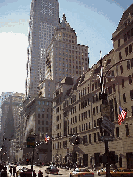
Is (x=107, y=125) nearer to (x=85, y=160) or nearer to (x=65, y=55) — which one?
(x=85, y=160)

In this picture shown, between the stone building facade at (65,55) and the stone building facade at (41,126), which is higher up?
the stone building facade at (65,55)

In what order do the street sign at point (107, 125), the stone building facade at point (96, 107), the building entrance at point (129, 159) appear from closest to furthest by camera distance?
the street sign at point (107, 125) < the building entrance at point (129, 159) < the stone building facade at point (96, 107)

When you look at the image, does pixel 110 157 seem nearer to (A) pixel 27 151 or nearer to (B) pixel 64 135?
(B) pixel 64 135

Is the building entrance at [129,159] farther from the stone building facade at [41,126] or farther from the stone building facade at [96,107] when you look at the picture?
the stone building facade at [41,126]

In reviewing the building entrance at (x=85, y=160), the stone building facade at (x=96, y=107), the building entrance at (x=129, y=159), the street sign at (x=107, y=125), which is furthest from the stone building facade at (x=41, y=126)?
the street sign at (x=107, y=125)

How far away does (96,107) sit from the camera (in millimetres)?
67188

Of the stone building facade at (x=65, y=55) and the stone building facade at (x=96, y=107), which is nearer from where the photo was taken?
the stone building facade at (x=96, y=107)

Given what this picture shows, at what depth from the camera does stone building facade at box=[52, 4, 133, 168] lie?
5172 centimetres

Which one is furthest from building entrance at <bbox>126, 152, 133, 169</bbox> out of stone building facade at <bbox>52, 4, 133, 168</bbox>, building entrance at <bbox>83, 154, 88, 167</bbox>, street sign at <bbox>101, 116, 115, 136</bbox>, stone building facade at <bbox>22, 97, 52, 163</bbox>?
stone building facade at <bbox>22, 97, 52, 163</bbox>

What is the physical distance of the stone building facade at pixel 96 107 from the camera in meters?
51.7

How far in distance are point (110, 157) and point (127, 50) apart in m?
43.1

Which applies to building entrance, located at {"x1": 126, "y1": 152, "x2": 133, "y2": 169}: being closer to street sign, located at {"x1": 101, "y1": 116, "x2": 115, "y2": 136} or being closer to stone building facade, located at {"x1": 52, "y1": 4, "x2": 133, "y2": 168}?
stone building facade, located at {"x1": 52, "y1": 4, "x2": 133, "y2": 168}

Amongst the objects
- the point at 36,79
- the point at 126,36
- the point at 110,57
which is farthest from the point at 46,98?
the point at 126,36

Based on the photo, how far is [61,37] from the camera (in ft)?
495
